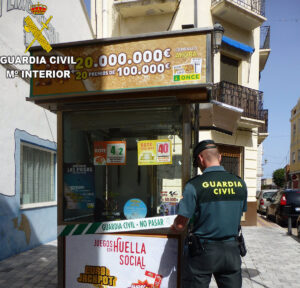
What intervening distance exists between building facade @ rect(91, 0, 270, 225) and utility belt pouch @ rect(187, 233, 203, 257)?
8.02 m

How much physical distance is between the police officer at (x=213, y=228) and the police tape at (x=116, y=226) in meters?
0.85

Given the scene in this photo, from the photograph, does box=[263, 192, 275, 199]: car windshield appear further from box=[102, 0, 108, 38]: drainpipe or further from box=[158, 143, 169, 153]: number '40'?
box=[158, 143, 169, 153]: number '40'

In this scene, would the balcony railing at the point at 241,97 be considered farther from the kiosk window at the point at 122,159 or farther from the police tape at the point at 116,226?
the police tape at the point at 116,226

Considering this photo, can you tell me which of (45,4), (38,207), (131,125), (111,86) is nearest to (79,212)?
(131,125)

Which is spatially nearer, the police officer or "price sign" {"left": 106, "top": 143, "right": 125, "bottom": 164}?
the police officer

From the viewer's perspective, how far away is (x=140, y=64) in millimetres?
3611

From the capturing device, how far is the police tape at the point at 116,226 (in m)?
3.78

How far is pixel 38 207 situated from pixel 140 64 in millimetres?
5107

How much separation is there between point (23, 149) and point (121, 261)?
4195 mm

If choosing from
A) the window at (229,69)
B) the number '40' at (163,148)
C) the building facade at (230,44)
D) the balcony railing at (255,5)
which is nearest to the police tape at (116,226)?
the number '40' at (163,148)

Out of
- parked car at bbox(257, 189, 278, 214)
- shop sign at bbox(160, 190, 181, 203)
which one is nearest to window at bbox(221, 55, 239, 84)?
parked car at bbox(257, 189, 278, 214)

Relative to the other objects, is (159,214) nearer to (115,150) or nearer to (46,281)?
(115,150)

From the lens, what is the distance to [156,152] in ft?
13.3

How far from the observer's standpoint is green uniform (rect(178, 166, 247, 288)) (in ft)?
9.26
